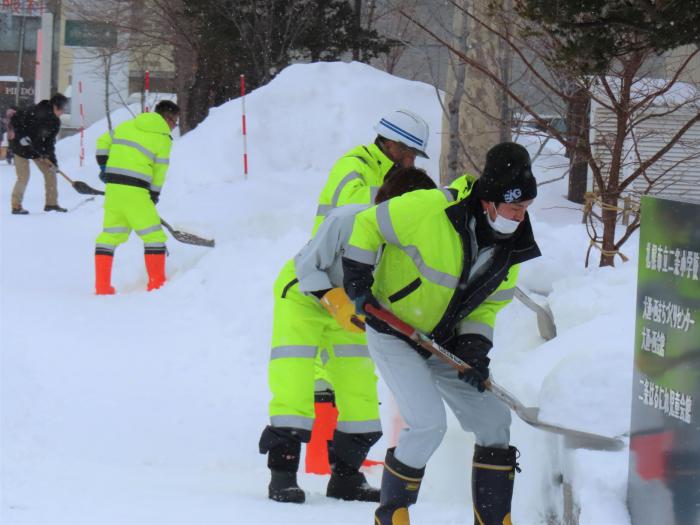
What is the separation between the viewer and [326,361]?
191 inches

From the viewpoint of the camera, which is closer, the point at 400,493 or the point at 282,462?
the point at 400,493

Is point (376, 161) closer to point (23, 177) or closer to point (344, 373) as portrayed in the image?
point (344, 373)

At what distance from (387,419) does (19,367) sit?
234 cm

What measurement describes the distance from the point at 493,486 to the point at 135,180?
6064mm

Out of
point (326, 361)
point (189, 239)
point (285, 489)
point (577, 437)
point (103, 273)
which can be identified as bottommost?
point (285, 489)

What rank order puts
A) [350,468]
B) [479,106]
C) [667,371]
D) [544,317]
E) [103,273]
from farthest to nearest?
[103,273]
[479,106]
[544,317]
[350,468]
[667,371]

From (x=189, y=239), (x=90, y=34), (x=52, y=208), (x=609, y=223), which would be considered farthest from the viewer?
(x=90, y=34)

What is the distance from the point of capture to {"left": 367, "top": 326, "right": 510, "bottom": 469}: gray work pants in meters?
3.77

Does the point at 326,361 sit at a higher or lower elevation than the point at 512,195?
lower

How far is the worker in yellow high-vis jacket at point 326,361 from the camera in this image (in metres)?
4.27

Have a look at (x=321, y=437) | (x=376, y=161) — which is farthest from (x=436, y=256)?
(x=321, y=437)

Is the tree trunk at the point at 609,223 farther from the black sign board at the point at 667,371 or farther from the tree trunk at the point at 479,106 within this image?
the black sign board at the point at 667,371

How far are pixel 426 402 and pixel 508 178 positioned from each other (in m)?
0.81

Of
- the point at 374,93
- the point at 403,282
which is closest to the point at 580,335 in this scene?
the point at 403,282
